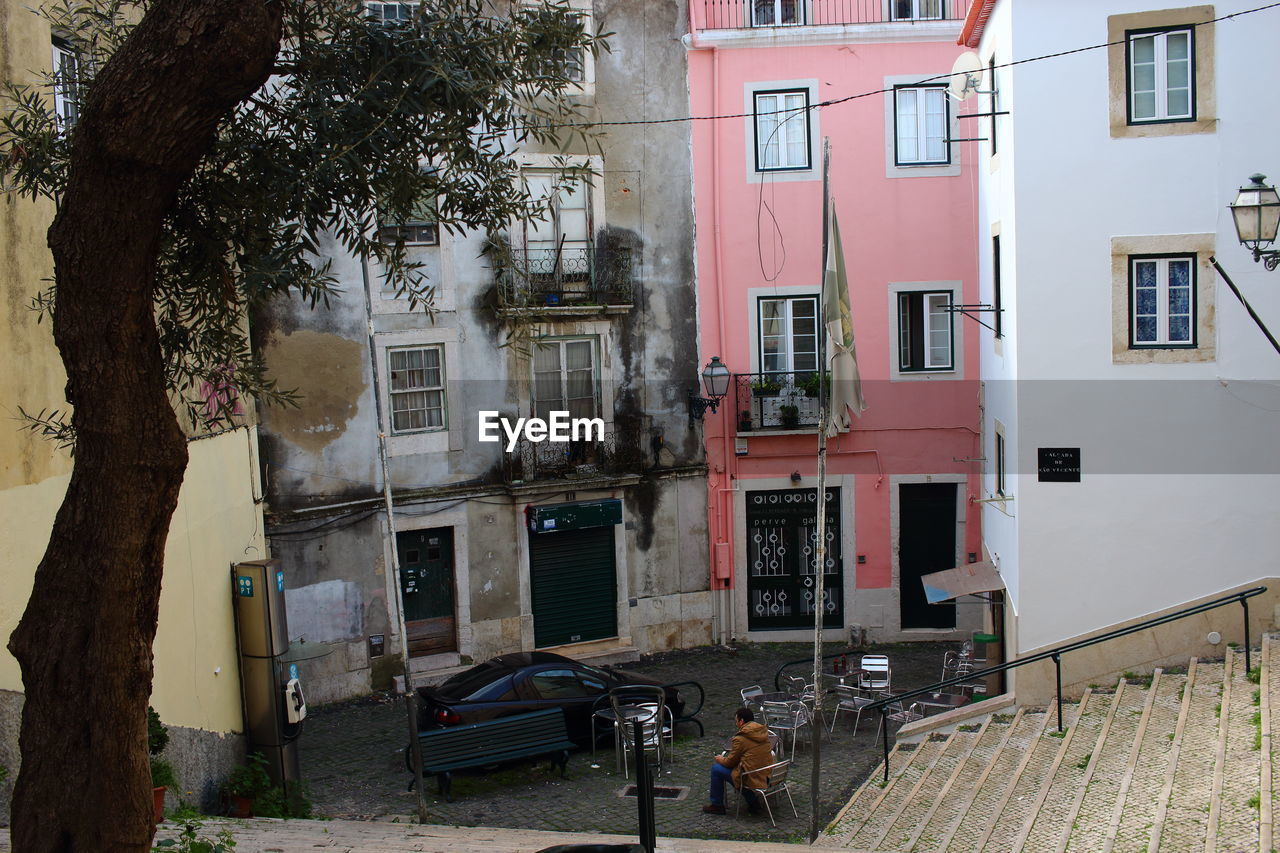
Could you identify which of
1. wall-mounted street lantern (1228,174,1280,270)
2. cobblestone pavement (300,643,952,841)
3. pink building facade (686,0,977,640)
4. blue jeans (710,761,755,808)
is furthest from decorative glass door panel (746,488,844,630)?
wall-mounted street lantern (1228,174,1280,270)

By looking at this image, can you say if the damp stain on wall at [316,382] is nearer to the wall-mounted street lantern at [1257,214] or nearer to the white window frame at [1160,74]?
the white window frame at [1160,74]

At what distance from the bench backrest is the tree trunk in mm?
8208

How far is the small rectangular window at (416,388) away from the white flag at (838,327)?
6879mm

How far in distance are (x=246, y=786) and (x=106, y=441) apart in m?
8.88

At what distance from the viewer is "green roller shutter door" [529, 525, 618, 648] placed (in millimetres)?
19359

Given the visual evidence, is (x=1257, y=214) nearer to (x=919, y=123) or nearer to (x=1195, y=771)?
(x=1195, y=771)

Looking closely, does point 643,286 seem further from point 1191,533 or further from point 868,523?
point 1191,533

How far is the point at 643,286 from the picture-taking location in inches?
778

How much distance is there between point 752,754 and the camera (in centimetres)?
1232

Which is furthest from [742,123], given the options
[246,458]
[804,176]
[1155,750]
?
[1155,750]

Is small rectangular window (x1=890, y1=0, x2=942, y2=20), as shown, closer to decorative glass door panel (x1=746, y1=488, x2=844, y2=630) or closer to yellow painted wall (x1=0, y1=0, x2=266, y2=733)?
decorative glass door panel (x1=746, y1=488, x2=844, y2=630)

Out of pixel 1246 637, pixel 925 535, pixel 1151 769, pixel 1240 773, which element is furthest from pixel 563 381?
pixel 1240 773

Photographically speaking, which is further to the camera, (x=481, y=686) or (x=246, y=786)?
(x=481, y=686)

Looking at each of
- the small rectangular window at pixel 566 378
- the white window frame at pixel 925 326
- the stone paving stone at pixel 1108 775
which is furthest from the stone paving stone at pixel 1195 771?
the small rectangular window at pixel 566 378
